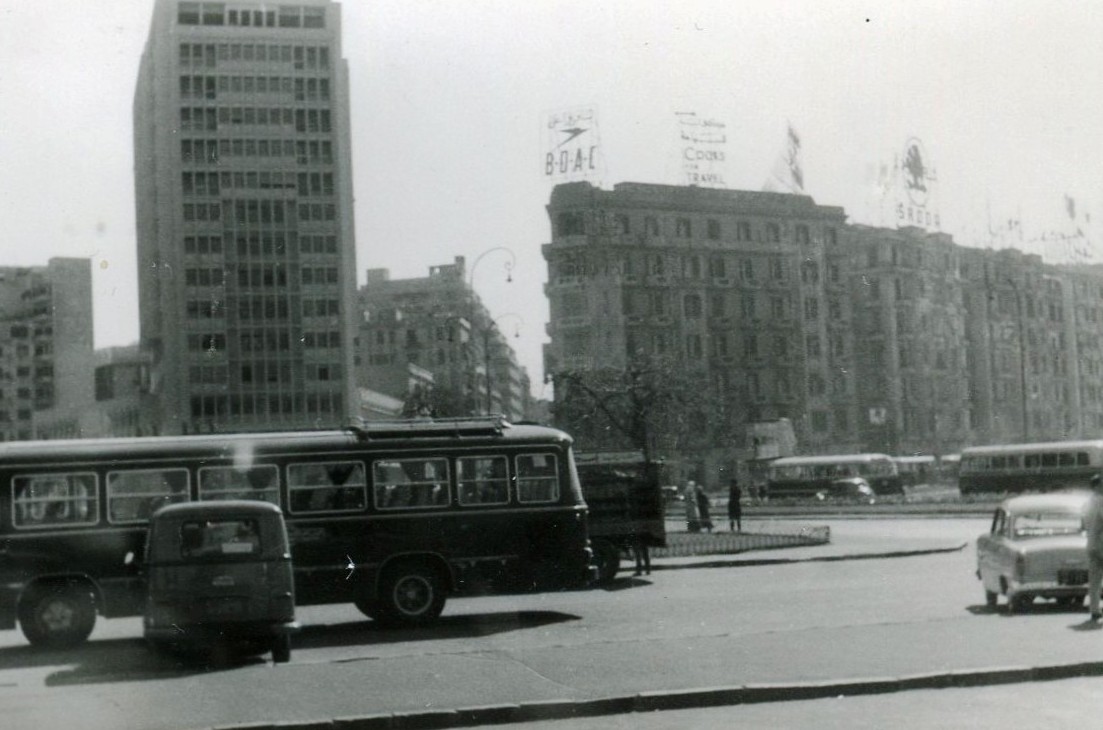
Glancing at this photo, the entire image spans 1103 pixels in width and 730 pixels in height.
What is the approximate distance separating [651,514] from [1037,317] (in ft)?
311

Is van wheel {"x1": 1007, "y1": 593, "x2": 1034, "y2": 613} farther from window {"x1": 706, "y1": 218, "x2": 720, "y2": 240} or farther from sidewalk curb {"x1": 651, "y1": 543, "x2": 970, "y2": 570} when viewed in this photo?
window {"x1": 706, "y1": 218, "x2": 720, "y2": 240}

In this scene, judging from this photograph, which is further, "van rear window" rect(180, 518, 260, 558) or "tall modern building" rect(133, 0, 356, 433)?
"tall modern building" rect(133, 0, 356, 433)

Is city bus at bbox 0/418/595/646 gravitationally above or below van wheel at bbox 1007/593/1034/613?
above

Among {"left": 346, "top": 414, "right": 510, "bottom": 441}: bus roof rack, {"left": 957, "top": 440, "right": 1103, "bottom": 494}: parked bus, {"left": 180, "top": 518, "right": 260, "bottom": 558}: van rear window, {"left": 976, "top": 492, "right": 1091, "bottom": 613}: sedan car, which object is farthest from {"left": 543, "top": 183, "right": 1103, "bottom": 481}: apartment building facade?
{"left": 180, "top": 518, "right": 260, "bottom": 558}: van rear window

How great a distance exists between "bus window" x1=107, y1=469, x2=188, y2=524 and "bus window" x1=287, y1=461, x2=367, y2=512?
143cm

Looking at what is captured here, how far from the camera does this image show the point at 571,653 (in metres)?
14.7

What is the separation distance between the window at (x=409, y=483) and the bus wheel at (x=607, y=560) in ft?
23.5

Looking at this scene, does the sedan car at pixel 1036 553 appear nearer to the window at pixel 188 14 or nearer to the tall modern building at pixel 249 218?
the tall modern building at pixel 249 218

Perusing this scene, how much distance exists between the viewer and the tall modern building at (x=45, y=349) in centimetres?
14462

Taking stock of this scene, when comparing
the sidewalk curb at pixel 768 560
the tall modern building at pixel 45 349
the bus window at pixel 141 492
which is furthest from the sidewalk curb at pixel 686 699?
the tall modern building at pixel 45 349

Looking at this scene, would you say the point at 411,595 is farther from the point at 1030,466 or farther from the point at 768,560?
the point at 1030,466

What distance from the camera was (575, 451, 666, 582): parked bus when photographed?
26.7m

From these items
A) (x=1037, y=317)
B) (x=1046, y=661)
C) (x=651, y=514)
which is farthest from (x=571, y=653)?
(x=1037, y=317)

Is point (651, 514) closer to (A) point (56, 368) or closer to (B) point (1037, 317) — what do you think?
(B) point (1037, 317)
